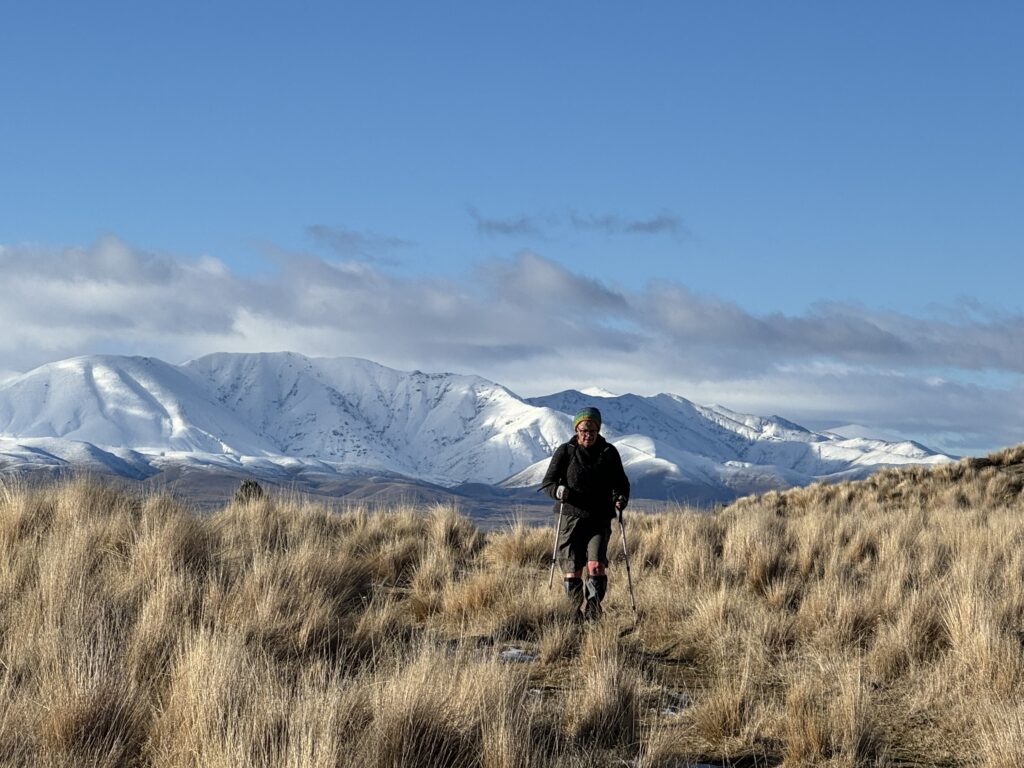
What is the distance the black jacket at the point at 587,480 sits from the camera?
1075 centimetres

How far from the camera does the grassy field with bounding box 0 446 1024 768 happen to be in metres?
5.36

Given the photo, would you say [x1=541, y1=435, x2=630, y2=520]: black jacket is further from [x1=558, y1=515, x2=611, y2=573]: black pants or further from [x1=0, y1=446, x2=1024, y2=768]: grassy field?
[x1=0, y1=446, x2=1024, y2=768]: grassy field

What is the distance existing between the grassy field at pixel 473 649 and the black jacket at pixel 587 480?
96 centimetres

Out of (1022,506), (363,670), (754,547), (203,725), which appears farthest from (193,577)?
(1022,506)

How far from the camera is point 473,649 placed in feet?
25.9

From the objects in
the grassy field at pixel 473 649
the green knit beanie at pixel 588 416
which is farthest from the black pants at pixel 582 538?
the green knit beanie at pixel 588 416

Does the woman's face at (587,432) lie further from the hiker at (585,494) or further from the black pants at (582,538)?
the black pants at (582,538)

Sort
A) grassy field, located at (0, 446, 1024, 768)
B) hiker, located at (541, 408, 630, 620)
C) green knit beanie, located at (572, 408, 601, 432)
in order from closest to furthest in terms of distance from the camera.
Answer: grassy field, located at (0, 446, 1024, 768) → hiker, located at (541, 408, 630, 620) → green knit beanie, located at (572, 408, 601, 432)

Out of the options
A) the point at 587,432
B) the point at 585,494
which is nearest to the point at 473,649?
the point at 585,494

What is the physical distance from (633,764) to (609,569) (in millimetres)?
7217

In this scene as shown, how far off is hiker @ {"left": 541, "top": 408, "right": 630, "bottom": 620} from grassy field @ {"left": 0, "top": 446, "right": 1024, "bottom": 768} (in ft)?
1.74

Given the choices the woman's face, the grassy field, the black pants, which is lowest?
the grassy field

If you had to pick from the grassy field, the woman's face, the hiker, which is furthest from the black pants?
the woman's face

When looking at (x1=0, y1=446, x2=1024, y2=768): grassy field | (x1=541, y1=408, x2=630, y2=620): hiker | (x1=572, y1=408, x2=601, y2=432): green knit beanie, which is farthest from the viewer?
(x1=572, y1=408, x2=601, y2=432): green knit beanie
